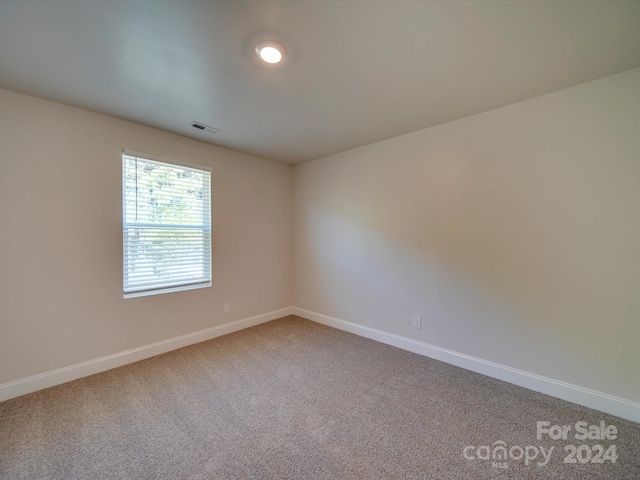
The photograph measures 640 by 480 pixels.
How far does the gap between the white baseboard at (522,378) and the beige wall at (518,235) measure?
0.06 meters

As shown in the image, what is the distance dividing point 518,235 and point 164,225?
3.53 meters

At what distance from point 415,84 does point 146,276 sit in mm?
3131

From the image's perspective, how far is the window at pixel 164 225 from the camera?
8.77 ft

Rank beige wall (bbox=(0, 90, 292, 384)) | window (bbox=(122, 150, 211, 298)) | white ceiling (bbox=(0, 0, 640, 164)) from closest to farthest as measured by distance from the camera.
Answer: white ceiling (bbox=(0, 0, 640, 164)) → beige wall (bbox=(0, 90, 292, 384)) → window (bbox=(122, 150, 211, 298))

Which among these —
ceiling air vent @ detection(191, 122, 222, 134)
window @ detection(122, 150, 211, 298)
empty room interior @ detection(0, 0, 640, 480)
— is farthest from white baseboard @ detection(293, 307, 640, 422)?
ceiling air vent @ detection(191, 122, 222, 134)

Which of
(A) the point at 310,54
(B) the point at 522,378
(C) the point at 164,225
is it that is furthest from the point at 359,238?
(C) the point at 164,225

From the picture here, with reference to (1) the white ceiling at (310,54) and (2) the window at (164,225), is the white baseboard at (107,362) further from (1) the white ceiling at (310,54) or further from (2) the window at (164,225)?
(1) the white ceiling at (310,54)

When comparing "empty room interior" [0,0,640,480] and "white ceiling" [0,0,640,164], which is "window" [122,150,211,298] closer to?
"empty room interior" [0,0,640,480]

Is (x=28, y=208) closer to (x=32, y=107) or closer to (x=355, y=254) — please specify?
(x=32, y=107)

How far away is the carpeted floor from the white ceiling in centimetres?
246

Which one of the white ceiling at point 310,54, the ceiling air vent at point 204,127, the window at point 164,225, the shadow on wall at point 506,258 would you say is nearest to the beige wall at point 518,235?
the shadow on wall at point 506,258

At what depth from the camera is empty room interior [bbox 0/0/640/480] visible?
1.49 metres

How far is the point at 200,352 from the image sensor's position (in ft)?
9.55

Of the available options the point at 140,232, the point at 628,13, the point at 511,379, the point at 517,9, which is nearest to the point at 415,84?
the point at 517,9
